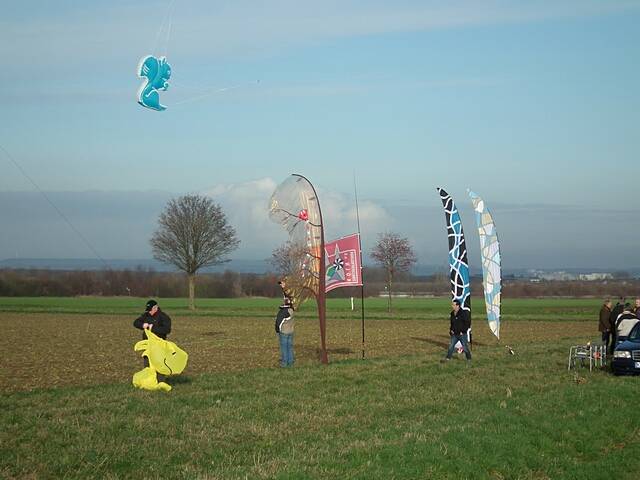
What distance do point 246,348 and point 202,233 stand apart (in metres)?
45.6

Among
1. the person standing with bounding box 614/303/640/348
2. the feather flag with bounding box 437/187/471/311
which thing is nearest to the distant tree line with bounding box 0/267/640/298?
the feather flag with bounding box 437/187/471/311

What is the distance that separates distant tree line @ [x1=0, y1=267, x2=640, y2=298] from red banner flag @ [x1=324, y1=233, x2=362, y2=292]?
62.1m

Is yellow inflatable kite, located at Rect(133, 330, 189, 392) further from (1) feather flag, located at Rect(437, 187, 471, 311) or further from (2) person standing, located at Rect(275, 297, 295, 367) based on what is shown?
(1) feather flag, located at Rect(437, 187, 471, 311)

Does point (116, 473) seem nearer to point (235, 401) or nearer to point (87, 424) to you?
point (87, 424)

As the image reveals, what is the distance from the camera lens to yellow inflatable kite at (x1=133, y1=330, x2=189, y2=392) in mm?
16656

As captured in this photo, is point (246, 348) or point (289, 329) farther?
point (246, 348)

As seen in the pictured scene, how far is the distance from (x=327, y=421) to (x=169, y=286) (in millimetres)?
96443

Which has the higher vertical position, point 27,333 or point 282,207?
point 282,207

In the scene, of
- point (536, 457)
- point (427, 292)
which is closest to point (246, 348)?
point (536, 457)

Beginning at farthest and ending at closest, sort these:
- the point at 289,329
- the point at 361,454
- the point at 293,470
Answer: the point at 289,329 → the point at 361,454 → the point at 293,470

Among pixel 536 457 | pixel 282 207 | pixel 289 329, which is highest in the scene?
pixel 282 207

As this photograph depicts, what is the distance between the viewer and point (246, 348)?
98.8ft

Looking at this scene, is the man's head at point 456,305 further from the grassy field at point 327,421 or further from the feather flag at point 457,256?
the grassy field at point 327,421

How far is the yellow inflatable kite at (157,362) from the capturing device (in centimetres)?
1666
